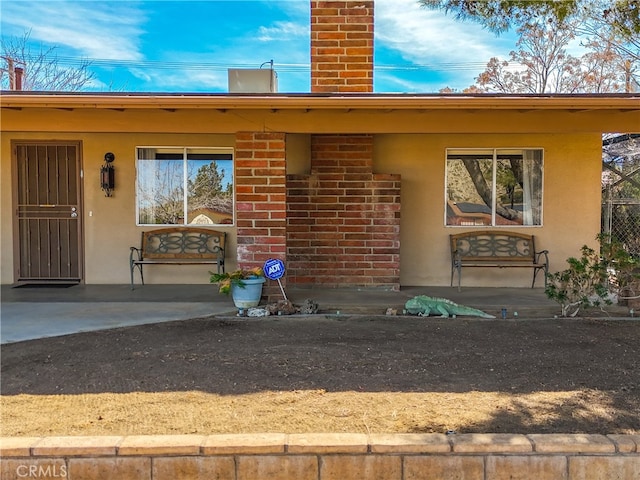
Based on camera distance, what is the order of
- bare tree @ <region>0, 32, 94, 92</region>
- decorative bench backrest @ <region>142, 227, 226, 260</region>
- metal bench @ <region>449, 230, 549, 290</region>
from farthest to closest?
bare tree @ <region>0, 32, 94, 92</region>
decorative bench backrest @ <region>142, 227, 226, 260</region>
metal bench @ <region>449, 230, 549, 290</region>

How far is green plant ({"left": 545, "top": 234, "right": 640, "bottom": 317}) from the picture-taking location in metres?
5.77

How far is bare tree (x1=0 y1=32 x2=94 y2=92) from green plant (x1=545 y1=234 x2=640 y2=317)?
19125mm

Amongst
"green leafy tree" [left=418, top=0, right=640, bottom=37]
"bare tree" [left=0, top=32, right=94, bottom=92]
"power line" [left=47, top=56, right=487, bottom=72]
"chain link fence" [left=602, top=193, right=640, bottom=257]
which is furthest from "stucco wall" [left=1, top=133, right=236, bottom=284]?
"bare tree" [left=0, top=32, right=94, bottom=92]

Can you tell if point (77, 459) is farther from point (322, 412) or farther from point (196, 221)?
point (196, 221)

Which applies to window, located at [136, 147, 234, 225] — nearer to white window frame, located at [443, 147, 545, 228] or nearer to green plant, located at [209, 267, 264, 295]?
green plant, located at [209, 267, 264, 295]

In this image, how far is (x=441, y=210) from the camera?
8102mm

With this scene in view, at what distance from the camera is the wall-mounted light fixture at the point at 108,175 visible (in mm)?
7973

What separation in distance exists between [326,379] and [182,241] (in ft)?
15.7

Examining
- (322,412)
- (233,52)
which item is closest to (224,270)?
(322,412)

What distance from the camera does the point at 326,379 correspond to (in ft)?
12.9

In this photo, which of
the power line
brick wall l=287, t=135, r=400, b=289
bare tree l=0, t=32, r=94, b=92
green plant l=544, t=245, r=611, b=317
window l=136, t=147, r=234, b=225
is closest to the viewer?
green plant l=544, t=245, r=611, b=317

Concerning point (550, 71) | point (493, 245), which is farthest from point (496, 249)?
point (550, 71)

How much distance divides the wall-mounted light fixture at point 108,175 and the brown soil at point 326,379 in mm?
3425

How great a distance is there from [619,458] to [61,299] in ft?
21.1
